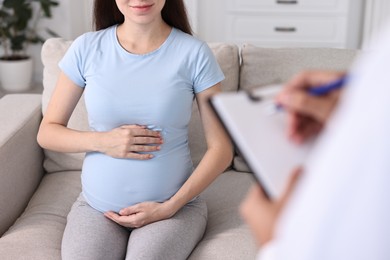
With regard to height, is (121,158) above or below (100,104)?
below

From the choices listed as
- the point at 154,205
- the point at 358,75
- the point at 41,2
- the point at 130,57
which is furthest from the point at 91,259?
the point at 41,2

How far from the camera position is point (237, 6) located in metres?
4.25

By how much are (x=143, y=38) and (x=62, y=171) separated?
598 millimetres

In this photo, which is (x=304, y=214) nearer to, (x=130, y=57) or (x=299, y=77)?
(x=299, y=77)

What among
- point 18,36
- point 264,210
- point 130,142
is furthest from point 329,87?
point 18,36

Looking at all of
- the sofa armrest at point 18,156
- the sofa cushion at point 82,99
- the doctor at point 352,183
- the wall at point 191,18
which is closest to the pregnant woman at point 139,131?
the sofa armrest at point 18,156

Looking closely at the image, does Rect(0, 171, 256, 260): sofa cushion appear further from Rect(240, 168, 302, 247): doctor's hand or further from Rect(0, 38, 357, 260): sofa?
Rect(240, 168, 302, 247): doctor's hand

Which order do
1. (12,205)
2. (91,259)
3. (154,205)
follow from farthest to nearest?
(12,205) → (154,205) → (91,259)

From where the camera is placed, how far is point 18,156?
176 cm

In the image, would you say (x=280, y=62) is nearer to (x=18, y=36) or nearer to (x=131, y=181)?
(x=131, y=181)

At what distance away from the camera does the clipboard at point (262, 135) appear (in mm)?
482

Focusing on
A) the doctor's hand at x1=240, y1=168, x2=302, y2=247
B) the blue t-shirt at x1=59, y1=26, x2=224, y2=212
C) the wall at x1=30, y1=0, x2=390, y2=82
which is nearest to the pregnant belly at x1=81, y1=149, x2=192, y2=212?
the blue t-shirt at x1=59, y1=26, x2=224, y2=212

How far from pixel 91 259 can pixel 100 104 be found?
391mm

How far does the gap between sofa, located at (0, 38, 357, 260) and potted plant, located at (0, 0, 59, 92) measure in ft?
6.94
